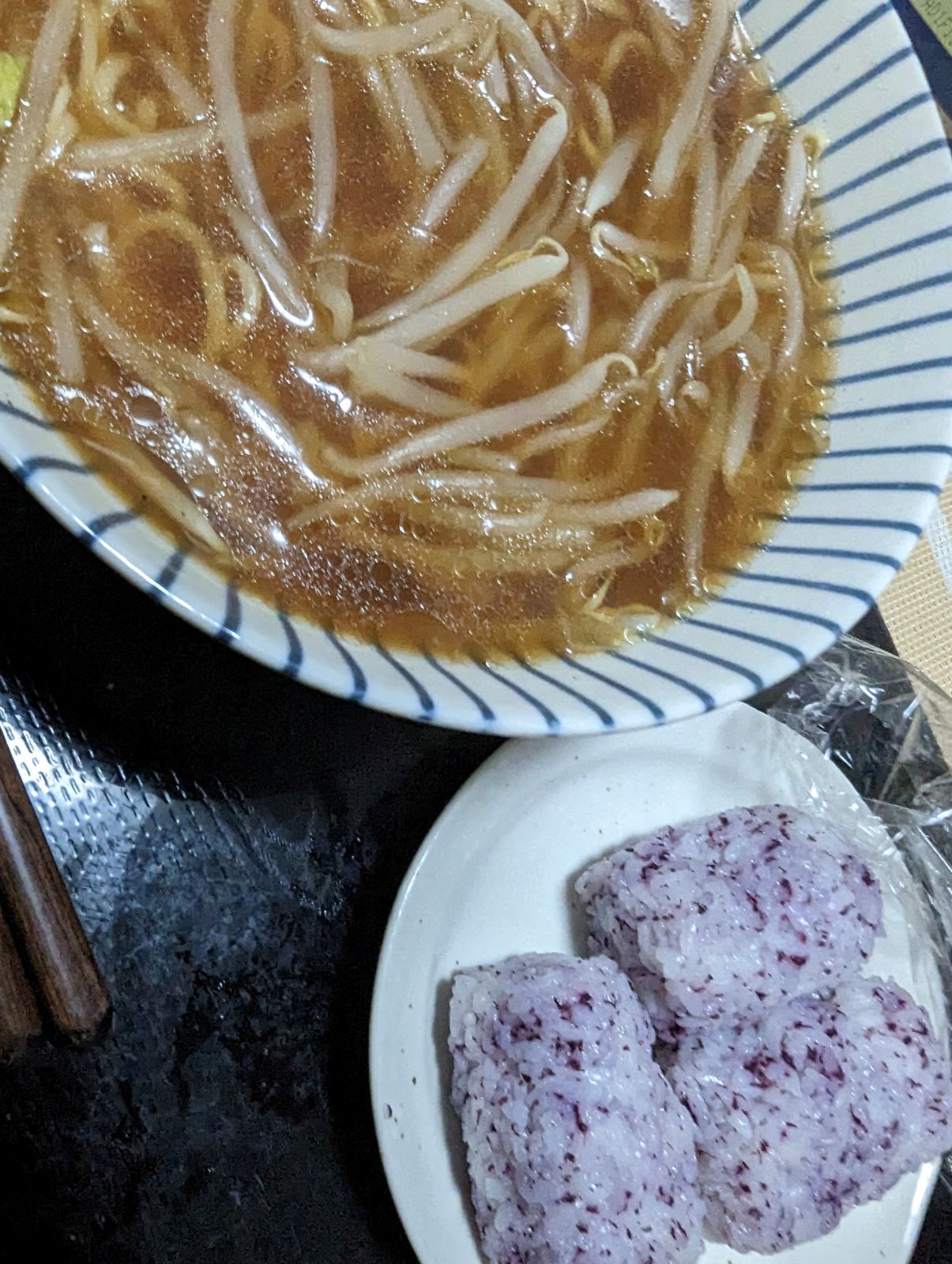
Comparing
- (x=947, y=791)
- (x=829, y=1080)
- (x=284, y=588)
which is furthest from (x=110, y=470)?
(x=947, y=791)

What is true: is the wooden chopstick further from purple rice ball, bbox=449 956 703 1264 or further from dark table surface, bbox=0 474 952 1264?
purple rice ball, bbox=449 956 703 1264

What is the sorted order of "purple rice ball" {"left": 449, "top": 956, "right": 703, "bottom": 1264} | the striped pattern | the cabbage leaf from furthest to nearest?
"purple rice ball" {"left": 449, "top": 956, "right": 703, "bottom": 1264} < the cabbage leaf < the striped pattern

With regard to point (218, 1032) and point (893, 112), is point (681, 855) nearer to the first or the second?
point (218, 1032)

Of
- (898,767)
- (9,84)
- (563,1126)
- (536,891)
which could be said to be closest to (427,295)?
(9,84)

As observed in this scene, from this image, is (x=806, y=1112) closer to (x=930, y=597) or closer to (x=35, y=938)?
(x=930, y=597)

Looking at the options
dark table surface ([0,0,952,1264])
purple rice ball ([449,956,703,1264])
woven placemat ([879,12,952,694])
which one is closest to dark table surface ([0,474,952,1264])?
dark table surface ([0,0,952,1264])

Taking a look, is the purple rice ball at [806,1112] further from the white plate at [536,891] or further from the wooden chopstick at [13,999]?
the wooden chopstick at [13,999]

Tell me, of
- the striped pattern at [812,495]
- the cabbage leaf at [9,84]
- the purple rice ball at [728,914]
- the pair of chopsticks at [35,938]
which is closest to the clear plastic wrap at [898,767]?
the purple rice ball at [728,914]
